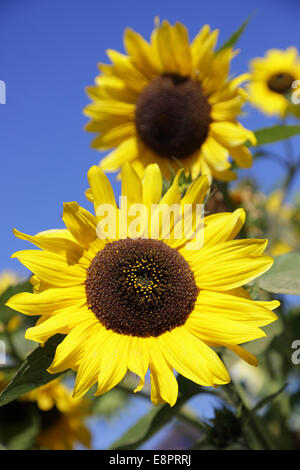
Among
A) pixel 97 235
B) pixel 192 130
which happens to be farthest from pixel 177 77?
pixel 97 235

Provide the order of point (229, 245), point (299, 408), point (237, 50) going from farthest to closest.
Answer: point (299, 408), point (237, 50), point (229, 245)

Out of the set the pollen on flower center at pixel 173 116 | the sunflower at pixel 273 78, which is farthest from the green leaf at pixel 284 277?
the sunflower at pixel 273 78

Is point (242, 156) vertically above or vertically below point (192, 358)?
above

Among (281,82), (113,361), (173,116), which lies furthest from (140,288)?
(281,82)

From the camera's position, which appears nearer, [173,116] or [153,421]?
[153,421]

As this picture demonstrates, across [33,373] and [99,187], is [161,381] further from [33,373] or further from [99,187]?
[99,187]

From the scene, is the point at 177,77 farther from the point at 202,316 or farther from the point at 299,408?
the point at 299,408
